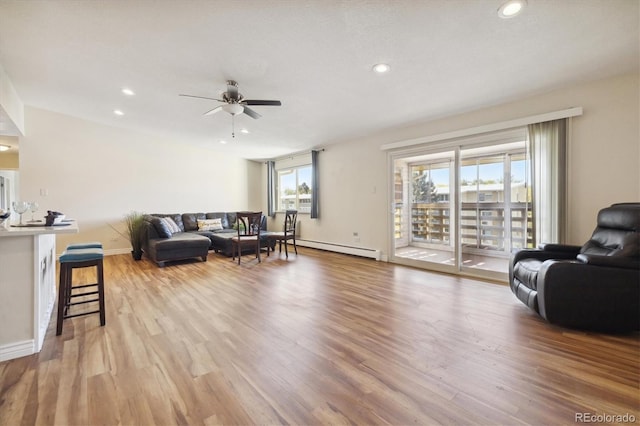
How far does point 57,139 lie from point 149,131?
61.2 inches

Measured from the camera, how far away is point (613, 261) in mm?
2115

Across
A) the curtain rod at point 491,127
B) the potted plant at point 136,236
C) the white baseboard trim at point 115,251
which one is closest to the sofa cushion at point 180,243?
the potted plant at point 136,236

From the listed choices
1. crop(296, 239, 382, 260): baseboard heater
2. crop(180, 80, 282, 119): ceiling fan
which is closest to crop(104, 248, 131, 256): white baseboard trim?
crop(296, 239, 382, 260): baseboard heater

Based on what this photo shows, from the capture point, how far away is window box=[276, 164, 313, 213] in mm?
6949

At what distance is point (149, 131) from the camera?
19.1 ft

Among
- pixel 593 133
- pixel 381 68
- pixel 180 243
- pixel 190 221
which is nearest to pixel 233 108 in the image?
pixel 381 68

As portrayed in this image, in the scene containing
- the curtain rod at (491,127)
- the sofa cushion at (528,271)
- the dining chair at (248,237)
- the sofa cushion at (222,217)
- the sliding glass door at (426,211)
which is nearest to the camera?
the sofa cushion at (528,271)

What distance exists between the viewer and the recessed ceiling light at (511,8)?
1.83 m

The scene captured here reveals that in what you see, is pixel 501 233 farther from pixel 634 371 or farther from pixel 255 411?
pixel 255 411

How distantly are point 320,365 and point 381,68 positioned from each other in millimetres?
2787

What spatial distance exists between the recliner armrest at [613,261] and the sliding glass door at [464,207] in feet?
4.02

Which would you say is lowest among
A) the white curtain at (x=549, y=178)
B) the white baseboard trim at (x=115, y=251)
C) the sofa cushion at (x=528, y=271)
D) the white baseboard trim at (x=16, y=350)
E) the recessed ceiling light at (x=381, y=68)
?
the white baseboard trim at (x=16, y=350)

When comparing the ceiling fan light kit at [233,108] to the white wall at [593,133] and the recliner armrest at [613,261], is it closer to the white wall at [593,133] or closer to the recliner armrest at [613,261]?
the white wall at [593,133]

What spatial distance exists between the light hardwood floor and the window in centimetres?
417
